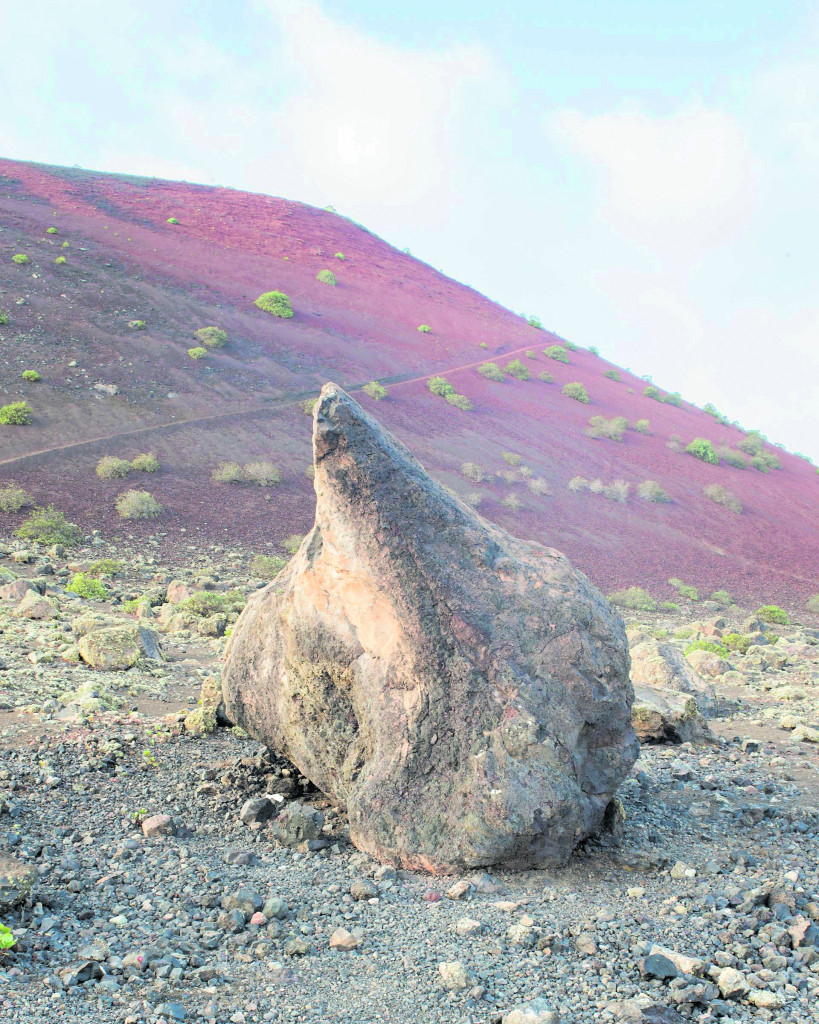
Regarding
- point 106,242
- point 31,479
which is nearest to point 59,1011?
point 31,479

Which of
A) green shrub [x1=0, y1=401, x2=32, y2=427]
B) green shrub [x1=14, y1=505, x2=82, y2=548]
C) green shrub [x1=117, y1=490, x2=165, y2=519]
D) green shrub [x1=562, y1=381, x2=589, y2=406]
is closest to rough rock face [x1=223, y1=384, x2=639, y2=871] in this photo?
green shrub [x1=14, y1=505, x2=82, y2=548]

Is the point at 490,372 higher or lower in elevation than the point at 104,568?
higher

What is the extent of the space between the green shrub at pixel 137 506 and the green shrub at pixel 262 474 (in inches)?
149

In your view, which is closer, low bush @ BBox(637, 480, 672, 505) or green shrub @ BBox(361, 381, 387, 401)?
low bush @ BBox(637, 480, 672, 505)

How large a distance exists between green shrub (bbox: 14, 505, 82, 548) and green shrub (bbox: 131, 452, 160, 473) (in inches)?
153

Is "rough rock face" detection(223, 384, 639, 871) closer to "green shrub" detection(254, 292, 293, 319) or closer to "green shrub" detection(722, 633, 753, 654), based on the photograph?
"green shrub" detection(722, 633, 753, 654)

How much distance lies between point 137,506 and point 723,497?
23.8 m

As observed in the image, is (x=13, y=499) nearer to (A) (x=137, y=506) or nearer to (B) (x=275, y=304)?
(A) (x=137, y=506)

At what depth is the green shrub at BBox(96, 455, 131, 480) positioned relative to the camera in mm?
19219

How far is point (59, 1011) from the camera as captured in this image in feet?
9.77

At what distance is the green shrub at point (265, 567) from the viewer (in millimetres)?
15984

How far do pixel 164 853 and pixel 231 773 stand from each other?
1.27 metres

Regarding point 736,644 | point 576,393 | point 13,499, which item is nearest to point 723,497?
point 576,393

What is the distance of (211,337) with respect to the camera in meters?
28.9
